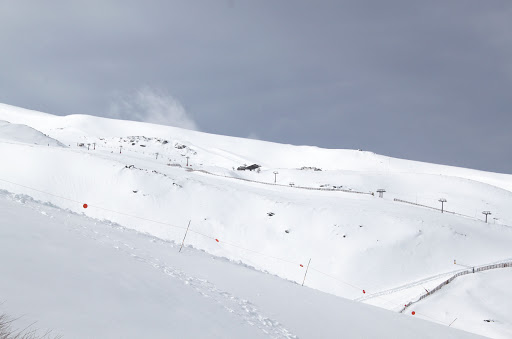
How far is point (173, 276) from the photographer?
12.2m

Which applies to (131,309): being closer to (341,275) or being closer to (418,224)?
(341,275)

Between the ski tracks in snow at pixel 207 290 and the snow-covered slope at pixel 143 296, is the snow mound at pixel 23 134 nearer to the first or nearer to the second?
the snow-covered slope at pixel 143 296

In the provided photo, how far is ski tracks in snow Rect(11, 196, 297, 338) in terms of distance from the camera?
10.6 m

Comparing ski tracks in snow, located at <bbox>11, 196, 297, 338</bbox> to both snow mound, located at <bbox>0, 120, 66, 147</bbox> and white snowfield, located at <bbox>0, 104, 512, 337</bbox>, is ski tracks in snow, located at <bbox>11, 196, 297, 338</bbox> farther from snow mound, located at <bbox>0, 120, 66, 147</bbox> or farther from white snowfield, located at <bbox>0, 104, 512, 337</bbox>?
snow mound, located at <bbox>0, 120, 66, 147</bbox>

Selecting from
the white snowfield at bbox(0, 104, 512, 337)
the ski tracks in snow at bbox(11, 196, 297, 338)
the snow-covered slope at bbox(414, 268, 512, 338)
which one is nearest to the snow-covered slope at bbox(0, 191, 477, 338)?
the ski tracks in snow at bbox(11, 196, 297, 338)

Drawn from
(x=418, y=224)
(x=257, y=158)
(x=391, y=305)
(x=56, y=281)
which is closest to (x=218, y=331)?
(x=56, y=281)

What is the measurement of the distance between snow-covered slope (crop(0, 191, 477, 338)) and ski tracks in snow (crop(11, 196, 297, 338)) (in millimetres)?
44

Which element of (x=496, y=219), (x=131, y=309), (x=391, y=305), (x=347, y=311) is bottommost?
(x=391, y=305)

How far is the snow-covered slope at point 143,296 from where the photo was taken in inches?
277

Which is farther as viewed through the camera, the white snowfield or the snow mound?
the snow mound

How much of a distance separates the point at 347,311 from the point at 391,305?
56.6 feet

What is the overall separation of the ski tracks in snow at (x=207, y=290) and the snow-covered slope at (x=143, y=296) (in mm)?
44

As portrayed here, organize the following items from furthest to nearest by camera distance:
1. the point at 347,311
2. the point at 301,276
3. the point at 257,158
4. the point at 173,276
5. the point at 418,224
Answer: the point at 257,158, the point at 418,224, the point at 301,276, the point at 347,311, the point at 173,276

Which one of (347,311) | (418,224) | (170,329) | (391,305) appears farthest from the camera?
(418,224)
